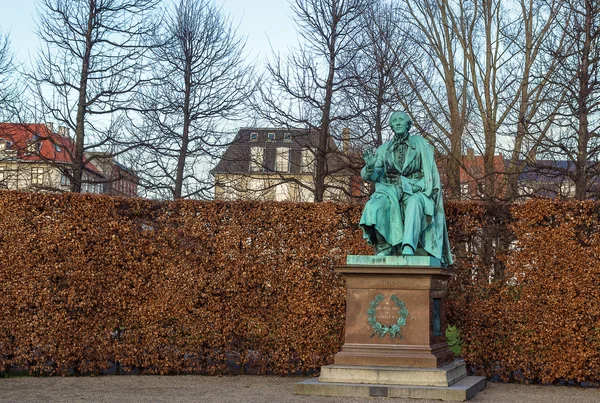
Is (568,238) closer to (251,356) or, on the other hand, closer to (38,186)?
(251,356)

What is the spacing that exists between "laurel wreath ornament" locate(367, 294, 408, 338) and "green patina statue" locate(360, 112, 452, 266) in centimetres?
57

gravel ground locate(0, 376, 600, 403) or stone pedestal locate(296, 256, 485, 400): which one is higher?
stone pedestal locate(296, 256, 485, 400)

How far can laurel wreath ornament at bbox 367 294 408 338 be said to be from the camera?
943 centimetres

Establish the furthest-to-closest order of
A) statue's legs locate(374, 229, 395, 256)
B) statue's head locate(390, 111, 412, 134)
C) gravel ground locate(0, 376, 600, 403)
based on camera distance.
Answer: statue's head locate(390, 111, 412, 134), statue's legs locate(374, 229, 395, 256), gravel ground locate(0, 376, 600, 403)

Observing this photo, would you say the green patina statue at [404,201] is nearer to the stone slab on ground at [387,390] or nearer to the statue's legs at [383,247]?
the statue's legs at [383,247]

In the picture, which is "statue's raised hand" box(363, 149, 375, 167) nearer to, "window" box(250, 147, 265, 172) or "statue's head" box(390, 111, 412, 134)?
"statue's head" box(390, 111, 412, 134)

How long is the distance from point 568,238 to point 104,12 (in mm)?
10807

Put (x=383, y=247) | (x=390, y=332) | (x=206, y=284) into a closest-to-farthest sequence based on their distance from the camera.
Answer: (x=390, y=332), (x=383, y=247), (x=206, y=284)

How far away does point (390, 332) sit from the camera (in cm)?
944

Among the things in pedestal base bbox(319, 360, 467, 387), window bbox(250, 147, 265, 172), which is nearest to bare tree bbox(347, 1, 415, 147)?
window bbox(250, 147, 265, 172)

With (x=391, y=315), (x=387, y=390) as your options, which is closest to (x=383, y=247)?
(x=391, y=315)

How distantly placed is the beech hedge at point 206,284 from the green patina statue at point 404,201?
61.6 inches

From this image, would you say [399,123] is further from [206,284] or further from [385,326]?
[206,284]

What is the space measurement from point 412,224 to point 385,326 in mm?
1262
